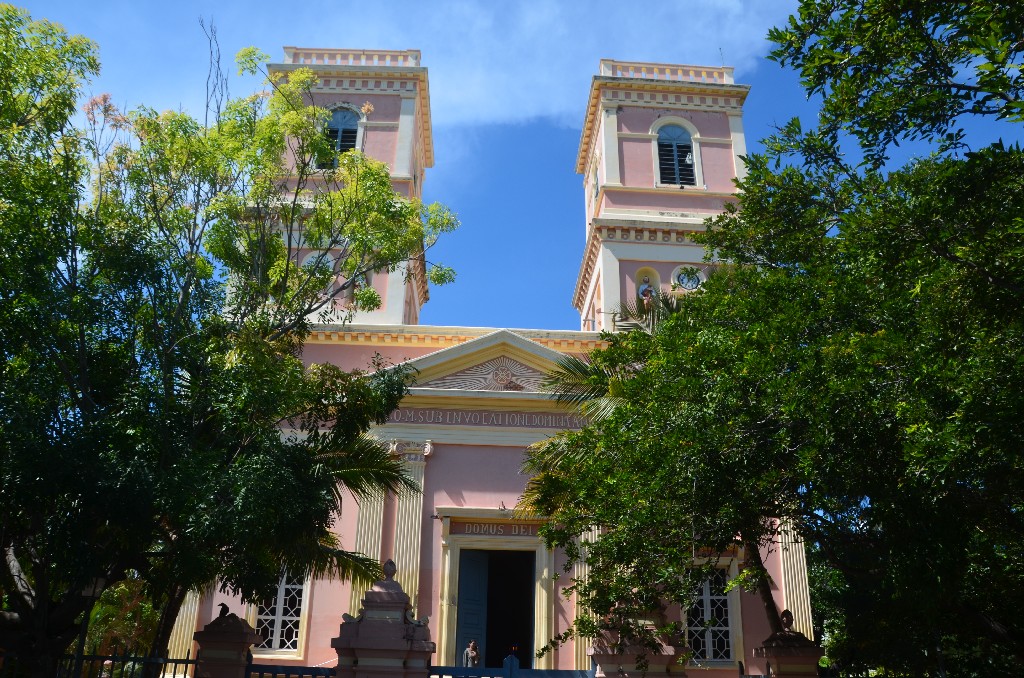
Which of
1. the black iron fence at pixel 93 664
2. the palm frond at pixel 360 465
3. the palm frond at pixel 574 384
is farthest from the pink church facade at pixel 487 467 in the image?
the black iron fence at pixel 93 664

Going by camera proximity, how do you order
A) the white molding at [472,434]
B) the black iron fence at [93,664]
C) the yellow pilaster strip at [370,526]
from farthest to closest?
the white molding at [472,434] → the yellow pilaster strip at [370,526] → the black iron fence at [93,664]

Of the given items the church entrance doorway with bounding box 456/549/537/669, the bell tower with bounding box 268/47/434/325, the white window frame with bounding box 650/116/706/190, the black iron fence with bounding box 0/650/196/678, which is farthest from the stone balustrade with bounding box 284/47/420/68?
the black iron fence with bounding box 0/650/196/678

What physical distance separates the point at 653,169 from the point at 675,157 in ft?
2.47

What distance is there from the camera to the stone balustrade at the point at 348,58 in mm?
25422

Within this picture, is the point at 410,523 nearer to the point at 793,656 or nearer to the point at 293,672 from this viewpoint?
the point at 293,672

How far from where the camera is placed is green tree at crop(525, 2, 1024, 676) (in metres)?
7.00

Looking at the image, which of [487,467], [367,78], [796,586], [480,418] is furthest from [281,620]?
[367,78]

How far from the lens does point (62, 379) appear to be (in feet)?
31.3

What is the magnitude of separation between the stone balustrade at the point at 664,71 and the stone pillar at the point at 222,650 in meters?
20.3

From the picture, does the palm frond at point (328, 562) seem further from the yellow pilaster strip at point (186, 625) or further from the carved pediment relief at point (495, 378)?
the carved pediment relief at point (495, 378)

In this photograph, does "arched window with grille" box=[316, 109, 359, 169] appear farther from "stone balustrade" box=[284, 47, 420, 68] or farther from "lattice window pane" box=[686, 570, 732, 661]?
"lattice window pane" box=[686, 570, 732, 661]

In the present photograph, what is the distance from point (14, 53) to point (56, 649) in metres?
6.69

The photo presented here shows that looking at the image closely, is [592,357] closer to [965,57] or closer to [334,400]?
[334,400]

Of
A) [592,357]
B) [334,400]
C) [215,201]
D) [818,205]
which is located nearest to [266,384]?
[334,400]
